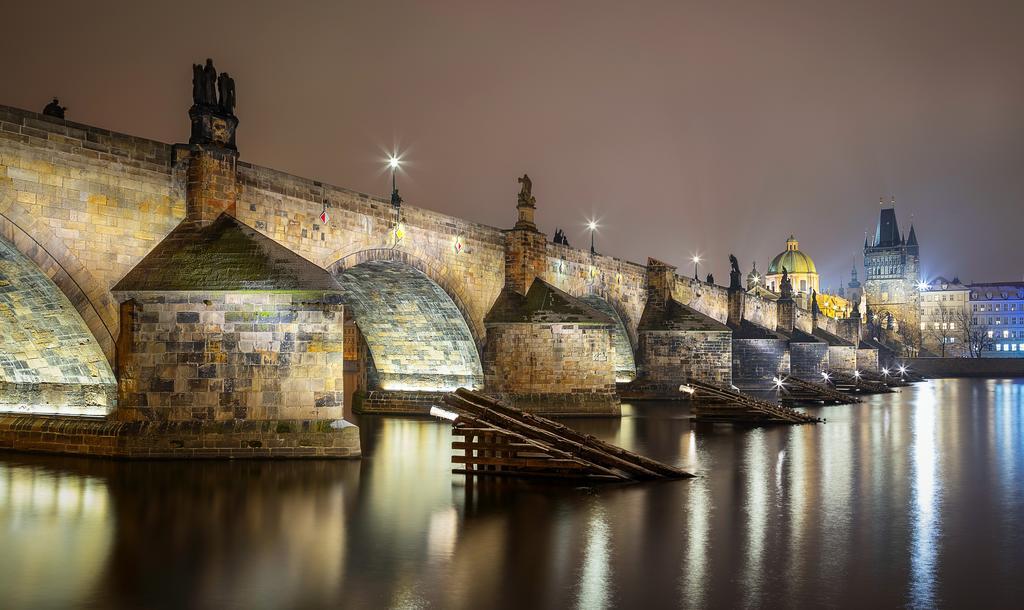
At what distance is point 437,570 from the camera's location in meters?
9.03

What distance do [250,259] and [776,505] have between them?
1016 cm

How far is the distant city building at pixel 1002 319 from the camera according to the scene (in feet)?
458

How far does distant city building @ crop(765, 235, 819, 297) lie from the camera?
148125mm

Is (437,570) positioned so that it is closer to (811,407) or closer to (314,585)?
(314,585)

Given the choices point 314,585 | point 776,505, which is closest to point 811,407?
point 776,505

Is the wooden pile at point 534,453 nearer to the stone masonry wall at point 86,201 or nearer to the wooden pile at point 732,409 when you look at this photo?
the stone masonry wall at point 86,201

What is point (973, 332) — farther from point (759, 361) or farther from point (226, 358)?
point (226, 358)

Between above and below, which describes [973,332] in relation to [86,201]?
above

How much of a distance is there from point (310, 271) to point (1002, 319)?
147761 millimetres

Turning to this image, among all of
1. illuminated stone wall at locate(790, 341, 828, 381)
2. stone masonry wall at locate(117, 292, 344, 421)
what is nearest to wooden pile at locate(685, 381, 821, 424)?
stone masonry wall at locate(117, 292, 344, 421)

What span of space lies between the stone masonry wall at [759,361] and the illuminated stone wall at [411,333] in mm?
23950

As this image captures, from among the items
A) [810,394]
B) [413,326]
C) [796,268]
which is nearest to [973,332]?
[796,268]

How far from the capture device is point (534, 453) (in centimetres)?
1530

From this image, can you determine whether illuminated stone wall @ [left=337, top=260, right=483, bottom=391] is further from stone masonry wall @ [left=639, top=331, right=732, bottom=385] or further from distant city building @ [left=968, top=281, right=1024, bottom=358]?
distant city building @ [left=968, top=281, right=1024, bottom=358]
